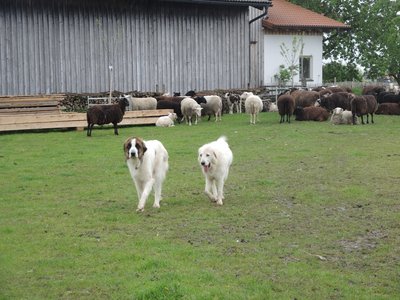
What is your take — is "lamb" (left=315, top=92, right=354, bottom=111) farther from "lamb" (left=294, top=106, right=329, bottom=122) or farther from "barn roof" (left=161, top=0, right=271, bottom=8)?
"barn roof" (left=161, top=0, right=271, bottom=8)

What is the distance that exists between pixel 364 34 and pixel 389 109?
19860mm

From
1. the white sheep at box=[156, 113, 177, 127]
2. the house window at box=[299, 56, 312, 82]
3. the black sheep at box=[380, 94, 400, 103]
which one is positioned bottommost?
the white sheep at box=[156, 113, 177, 127]

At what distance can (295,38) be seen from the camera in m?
38.0

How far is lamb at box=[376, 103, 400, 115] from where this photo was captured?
30.1 m

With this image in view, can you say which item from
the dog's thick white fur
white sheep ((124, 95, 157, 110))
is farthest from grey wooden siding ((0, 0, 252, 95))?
the dog's thick white fur

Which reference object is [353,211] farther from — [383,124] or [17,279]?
[383,124]

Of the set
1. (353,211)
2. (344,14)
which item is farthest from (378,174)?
(344,14)

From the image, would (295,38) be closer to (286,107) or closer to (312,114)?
(312,114)

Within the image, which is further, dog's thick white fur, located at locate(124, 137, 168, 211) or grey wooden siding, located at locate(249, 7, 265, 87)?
grey wooden siding, located at locate(249, 7, 265, 87)

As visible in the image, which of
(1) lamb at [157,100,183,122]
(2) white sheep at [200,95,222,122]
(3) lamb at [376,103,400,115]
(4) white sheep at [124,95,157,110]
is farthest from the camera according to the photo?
(3) lamb at [376,103,400,115]

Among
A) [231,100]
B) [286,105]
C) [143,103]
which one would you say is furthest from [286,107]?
[231,100]

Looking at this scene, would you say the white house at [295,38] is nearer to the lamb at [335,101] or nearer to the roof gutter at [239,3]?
the roof gutter at [239,3]

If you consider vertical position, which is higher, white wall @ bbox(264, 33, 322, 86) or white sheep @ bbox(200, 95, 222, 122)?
white wall @ bbox(264, 33, 322, 86)

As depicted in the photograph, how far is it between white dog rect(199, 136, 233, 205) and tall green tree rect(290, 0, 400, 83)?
126 feet
